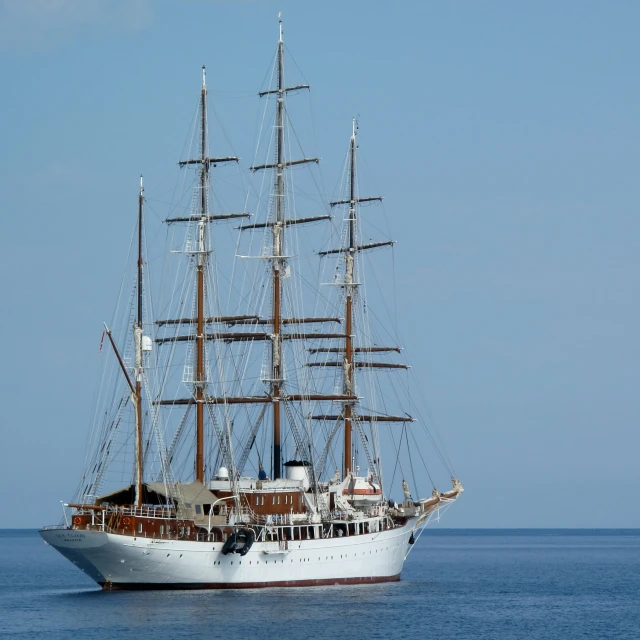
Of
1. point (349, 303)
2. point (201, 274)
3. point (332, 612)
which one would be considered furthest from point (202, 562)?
point (349, 303)

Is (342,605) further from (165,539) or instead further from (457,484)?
(457,484)

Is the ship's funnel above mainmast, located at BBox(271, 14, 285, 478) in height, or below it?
below

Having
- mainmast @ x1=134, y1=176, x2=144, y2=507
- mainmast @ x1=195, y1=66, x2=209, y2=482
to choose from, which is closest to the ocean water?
mainmast @ x1=134, y1=176, x2=144, y2=507

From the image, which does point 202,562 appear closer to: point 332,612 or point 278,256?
point 332,612

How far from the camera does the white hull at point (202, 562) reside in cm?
8462

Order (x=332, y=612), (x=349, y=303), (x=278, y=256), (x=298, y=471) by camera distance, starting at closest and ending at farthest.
→ 1. (x=332, y=612)
2. (x=298, y=471)
3. (x=278, y=256)
4. (x=349, y=303)

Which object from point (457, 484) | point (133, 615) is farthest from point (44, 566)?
point (133, 615)

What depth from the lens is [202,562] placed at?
87.0 m

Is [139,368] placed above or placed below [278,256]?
below

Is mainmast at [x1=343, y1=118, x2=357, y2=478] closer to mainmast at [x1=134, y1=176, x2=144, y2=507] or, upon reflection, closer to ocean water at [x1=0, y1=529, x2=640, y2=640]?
ocean water at [x1=0, y1=529, x2=640, y2=640]

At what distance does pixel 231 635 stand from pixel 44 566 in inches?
3865

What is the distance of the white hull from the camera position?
278 feet

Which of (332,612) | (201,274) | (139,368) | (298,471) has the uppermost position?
(201,274)

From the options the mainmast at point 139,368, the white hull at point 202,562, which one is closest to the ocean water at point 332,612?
the white hull at point 202,562
